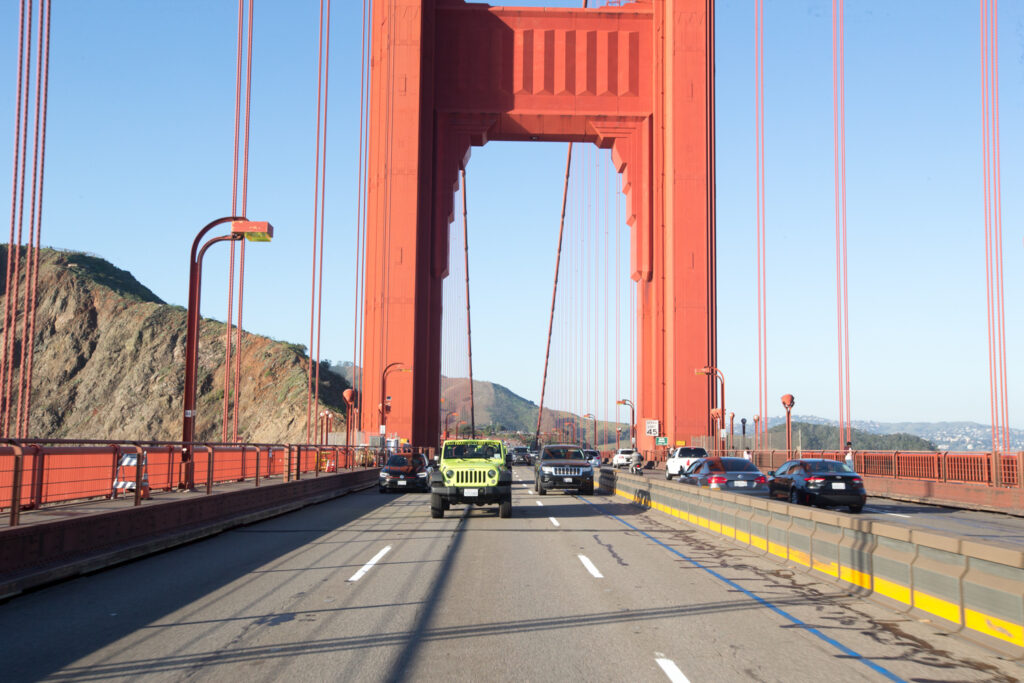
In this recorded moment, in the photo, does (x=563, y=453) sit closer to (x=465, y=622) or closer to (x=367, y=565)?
(x=367, y=565)

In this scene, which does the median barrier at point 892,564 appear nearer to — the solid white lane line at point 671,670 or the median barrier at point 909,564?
the median barrier at point 909,564

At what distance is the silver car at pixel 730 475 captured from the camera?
24031 mm

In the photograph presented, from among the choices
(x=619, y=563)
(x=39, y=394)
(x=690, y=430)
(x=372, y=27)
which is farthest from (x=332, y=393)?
(x=619, y=563)

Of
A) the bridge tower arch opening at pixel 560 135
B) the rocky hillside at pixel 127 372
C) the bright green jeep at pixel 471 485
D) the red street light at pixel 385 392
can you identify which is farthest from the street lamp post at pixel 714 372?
the rocky hillside at pixel 127 372

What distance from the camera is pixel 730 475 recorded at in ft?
79.3

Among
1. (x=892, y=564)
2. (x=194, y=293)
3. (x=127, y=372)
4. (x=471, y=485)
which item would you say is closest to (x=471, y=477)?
(x=471, y=485)

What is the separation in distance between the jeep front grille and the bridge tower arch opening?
115ft

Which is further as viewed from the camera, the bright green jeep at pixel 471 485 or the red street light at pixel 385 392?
the red street light at pixel 385 392

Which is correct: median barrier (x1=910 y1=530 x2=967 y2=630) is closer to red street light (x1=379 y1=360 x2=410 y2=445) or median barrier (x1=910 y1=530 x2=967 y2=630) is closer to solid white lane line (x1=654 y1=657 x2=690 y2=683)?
solid white lane line (x1=654 y1=657 x2=690 y2=683)

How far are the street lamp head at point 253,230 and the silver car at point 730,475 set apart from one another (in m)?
13.1

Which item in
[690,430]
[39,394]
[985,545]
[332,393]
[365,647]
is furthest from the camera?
[332,393]

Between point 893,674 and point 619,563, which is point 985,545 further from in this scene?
point 619,563

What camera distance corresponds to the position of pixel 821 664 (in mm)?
6926

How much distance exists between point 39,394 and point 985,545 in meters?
122
